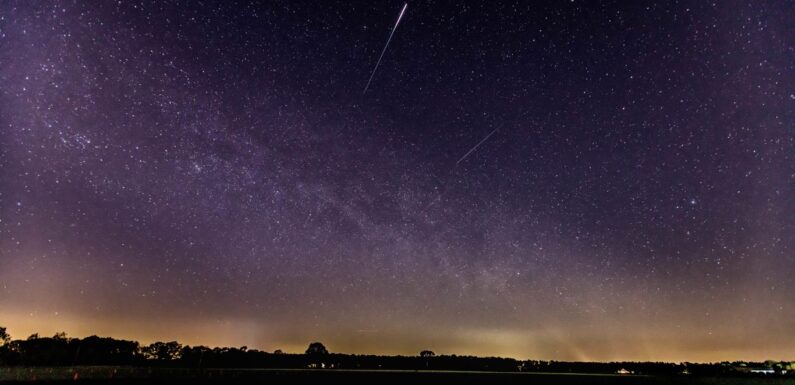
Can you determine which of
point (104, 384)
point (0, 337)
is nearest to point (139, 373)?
point (104, 384)

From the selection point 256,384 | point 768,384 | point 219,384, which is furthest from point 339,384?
point 768,384

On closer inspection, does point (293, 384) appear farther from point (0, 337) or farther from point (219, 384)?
point (0, 337)

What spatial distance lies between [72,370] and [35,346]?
2656 inches

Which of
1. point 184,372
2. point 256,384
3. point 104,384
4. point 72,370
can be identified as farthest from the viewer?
point 184,372

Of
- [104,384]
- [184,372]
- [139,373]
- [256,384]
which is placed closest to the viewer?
[104,384]

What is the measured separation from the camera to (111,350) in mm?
176500

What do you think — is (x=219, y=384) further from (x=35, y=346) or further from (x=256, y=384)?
(x=35, y=346)

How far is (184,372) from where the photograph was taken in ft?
316

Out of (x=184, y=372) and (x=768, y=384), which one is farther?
(x=768, y=384)

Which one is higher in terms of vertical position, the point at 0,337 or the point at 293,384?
the point at 0,337

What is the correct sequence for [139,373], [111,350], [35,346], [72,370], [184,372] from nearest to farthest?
[72,370]
[139,373]
[184,372]
[35,346]
[111,350]

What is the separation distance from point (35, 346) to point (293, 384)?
338 ft

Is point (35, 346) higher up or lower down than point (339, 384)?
higher up

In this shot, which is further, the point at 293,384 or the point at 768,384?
the point at 768,384
